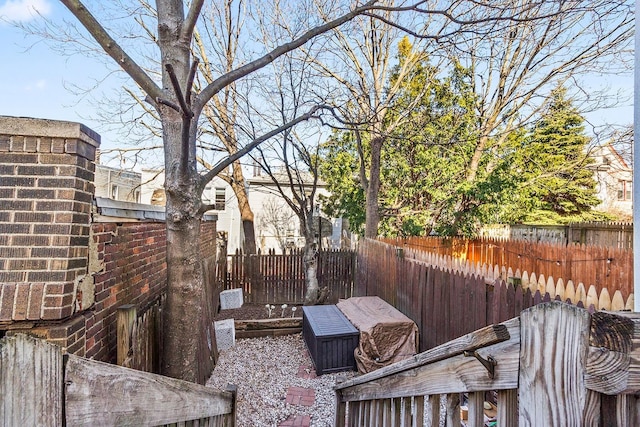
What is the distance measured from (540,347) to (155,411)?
1341mm

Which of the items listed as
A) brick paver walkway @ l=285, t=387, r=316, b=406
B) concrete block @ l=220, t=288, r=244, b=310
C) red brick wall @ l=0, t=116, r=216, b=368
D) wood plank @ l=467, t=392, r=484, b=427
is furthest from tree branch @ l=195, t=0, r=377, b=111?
concrete block @ l=220, t=288, r=244, b=310

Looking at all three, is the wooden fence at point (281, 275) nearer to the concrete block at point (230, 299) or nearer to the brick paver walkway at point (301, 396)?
the concrete block at point (230, 299)

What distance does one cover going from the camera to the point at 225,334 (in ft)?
20.1

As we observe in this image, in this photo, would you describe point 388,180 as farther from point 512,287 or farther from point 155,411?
point 155,411

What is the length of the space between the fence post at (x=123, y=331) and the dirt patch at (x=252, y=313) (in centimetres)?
482

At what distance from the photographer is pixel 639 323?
2.18 feet

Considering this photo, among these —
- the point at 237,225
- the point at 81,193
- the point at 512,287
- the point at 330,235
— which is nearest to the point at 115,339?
the point at 81,193

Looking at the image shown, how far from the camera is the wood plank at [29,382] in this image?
855 mm

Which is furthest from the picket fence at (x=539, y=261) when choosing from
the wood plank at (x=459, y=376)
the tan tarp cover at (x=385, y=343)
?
the wood plank at (x=459, y=376)

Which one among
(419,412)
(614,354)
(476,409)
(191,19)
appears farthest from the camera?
(191,19)

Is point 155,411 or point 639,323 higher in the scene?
point 639,323

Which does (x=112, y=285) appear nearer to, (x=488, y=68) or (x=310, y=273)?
(x=310, y=273)

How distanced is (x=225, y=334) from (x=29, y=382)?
559cm

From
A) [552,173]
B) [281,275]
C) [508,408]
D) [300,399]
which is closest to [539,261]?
[552,173]
